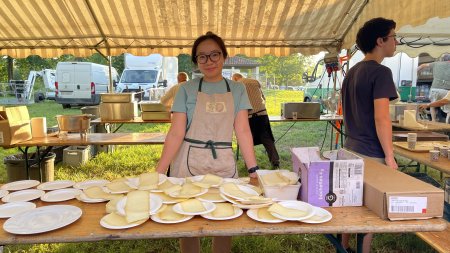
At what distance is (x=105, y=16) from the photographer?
4773mm

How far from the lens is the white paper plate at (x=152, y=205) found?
1.36m

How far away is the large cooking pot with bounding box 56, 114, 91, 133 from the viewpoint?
4.12m

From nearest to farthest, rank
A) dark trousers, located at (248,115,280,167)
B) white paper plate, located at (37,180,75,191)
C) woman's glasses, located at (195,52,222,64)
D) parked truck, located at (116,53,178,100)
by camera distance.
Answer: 1. white paper plate, located at (37,180,75,191)
2. woman's glasses, located at (195,52,222,64)
3. dark trousers, located at (248,115,280,167)
4. parked truck, located at (116,53,178,100)

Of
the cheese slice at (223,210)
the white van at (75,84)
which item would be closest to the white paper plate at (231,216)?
the cheese slice at (223,210)

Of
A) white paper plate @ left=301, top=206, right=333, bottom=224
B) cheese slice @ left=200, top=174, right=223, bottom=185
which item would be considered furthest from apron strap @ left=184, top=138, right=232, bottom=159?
white paper plate @ left=301, top=206, right=333, bottom=224

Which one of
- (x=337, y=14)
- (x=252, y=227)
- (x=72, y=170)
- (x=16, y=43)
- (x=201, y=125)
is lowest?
(x=72, y=170)

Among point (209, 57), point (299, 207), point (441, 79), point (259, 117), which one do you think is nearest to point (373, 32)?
point (209, 57)

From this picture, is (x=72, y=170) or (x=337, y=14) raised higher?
(x=337, y=14)

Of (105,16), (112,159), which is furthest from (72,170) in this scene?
(105,16)

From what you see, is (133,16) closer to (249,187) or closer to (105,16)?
(105,16)

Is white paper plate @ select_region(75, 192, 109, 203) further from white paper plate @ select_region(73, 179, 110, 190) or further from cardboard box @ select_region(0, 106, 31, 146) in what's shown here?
cardboard box @ select_region(0, 106, 31, 146)

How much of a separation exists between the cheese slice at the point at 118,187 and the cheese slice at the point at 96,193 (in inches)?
1.5

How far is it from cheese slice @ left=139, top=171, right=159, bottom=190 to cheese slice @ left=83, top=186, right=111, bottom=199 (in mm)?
166

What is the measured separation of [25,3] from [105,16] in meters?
1.01
